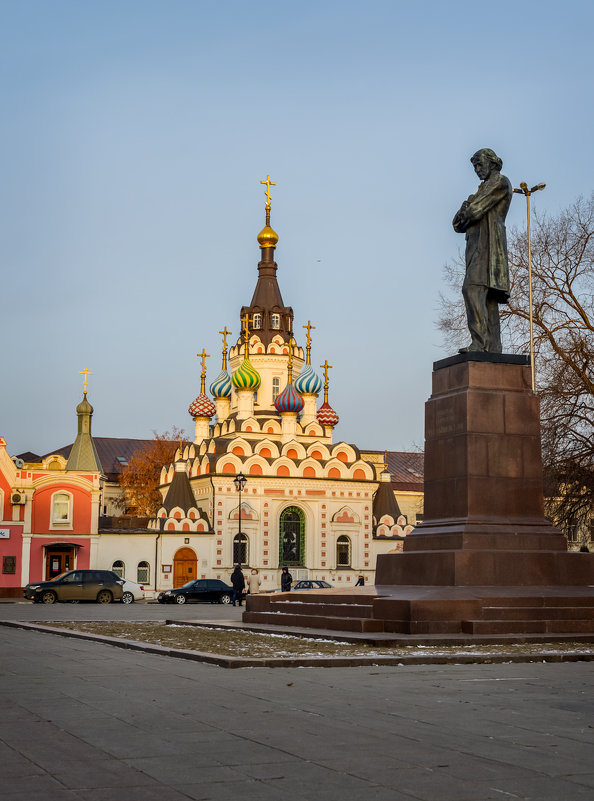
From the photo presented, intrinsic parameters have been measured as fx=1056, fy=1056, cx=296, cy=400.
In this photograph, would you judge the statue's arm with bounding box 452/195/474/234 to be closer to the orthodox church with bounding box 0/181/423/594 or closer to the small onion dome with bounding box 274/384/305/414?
the orthodox church with bounding box 0/181/423/594

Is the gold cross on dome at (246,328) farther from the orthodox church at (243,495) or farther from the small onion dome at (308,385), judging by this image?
the small onion dome at (308,385)

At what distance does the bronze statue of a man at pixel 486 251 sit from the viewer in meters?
17.8

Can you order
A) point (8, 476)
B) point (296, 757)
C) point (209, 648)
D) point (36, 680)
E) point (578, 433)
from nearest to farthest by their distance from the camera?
point (296, 757)
point (36, 680)
point (209, 648)
point (578, 433)
point (8, 476)

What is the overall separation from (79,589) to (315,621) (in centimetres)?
2499

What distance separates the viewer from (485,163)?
18328 mm

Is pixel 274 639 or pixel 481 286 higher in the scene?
pixel 481 286

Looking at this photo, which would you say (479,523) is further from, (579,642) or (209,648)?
(209,648)

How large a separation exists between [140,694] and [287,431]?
2146 inches

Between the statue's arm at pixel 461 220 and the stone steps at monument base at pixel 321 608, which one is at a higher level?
the statue's arm at pixel 461 220

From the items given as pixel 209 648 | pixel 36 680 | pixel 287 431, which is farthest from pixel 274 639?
pixel 287 431

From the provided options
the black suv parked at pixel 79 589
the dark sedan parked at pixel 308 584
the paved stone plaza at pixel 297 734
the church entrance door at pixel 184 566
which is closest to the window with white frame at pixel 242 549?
the church entrance door at pixel 184 566

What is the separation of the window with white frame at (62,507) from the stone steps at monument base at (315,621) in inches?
1348

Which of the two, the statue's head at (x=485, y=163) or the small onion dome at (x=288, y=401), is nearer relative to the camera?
the statue's head at (x=485, y=163)

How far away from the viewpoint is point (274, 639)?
15.1m
